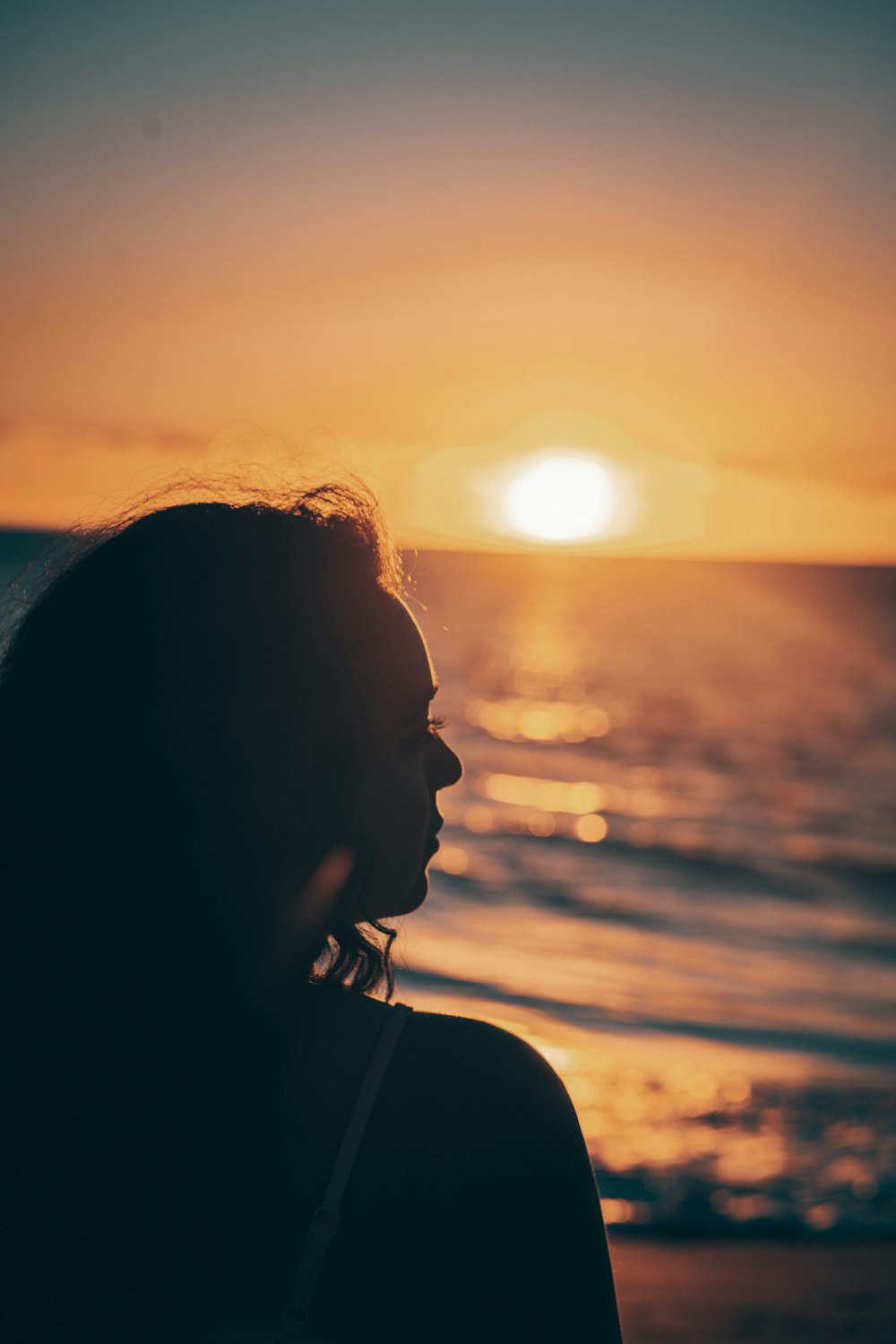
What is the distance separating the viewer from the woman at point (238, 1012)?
1.11m

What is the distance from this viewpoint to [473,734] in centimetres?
3603

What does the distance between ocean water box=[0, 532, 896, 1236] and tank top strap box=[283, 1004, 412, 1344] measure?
1.53 m

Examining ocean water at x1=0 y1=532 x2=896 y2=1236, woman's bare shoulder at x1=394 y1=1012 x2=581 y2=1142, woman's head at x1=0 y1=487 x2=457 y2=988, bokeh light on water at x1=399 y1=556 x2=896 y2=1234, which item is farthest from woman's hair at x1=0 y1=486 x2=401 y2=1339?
bokeh light on water at x1=399 y1=556 x2=896 y2=1234

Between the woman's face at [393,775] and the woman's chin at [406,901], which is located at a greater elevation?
the woman's face at [393,775]

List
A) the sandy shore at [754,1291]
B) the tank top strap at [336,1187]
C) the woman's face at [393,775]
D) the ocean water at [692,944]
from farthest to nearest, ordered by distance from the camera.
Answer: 1. the ocean water at [692,944]
2. the sandy shore at [754,1291]
3. the woman's face at [393,775]
4. the tank top strap at [336,1187]

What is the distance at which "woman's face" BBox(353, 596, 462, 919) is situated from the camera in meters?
1.37

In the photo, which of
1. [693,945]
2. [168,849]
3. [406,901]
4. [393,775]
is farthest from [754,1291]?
[693,945]

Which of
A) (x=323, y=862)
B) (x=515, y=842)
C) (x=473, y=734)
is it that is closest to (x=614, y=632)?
(x=473, y=734)

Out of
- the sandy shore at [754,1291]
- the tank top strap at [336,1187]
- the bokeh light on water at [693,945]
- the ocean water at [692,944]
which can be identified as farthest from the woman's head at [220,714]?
the sandy shore at [754,1291]

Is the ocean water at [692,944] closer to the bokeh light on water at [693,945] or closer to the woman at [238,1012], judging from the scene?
the bokeh light on water at [693,945]

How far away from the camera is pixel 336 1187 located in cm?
110

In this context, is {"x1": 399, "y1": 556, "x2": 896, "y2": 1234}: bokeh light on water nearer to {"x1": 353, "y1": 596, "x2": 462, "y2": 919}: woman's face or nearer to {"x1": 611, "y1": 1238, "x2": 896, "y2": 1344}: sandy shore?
{"x1": 611, "y1": 1238, "x2": 896, "y2": 1344}: sandy shore

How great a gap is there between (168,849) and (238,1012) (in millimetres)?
198

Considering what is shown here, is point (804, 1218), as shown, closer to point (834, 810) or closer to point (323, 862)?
point (323, 862)
